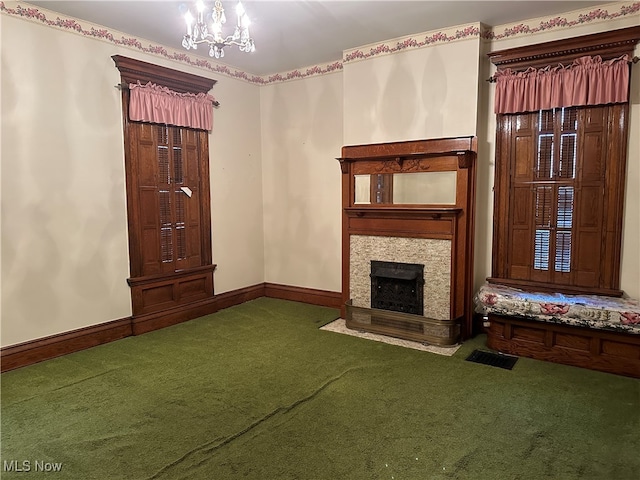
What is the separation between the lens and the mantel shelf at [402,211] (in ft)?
13.5

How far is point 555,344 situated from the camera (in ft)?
12.0

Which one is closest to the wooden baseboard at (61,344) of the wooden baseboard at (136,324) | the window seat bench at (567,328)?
the wooden baseboard at (136,324)

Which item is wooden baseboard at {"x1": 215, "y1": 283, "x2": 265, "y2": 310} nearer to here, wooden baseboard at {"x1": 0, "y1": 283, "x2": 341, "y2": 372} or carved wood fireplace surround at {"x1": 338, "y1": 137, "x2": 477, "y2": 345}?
wooden baseboard at {"x1": 0, "y1": 283, "x2": 341, "y2": 372}

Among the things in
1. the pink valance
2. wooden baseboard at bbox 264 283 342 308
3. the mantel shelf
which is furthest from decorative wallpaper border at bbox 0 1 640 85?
wooden baseboard at bbox 264 283 342 308

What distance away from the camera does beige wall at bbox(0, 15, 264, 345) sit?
355 cm

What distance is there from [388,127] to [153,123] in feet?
8.25

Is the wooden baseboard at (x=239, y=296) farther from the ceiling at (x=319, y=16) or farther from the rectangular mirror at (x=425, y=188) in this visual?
the ceiling at (x=319, y=16)

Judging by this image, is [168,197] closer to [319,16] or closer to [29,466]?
[319,16]

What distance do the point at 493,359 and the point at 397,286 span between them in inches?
45.3

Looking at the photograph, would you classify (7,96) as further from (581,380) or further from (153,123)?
(581,380)

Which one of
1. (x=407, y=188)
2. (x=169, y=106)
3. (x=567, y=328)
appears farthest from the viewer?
(x=169, y=106)

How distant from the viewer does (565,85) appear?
3.82m

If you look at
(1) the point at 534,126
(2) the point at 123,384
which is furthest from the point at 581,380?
(2) the point at 123,384

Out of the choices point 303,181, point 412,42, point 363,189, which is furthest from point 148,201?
point 412,42
